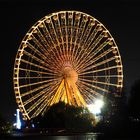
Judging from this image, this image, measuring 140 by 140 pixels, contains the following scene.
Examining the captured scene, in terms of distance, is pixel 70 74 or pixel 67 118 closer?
pixel 70 74

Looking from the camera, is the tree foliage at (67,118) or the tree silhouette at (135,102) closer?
the tree silhouette at (135,102)

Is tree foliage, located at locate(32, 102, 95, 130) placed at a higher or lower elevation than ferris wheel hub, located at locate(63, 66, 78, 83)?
lower

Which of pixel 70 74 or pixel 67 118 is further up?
pixel 70 74

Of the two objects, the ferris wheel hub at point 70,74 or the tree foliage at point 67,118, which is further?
the tree foliage at point 67,118

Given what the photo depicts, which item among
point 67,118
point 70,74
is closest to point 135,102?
point 70,74

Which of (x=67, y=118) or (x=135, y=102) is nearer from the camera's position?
(x=135, y=102)

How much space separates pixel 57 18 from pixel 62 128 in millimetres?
18121

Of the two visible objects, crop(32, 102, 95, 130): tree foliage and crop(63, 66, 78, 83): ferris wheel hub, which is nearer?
crop(63, 66, 78, 83): ferris wheel hub

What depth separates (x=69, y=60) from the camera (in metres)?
59.6

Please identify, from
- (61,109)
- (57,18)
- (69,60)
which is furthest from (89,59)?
(61,109)

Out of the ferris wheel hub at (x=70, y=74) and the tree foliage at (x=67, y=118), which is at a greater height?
the ferris wheel hub at (x=70, y=74)

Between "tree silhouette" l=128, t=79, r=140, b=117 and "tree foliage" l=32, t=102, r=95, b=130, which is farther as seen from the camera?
"tree foliage" l=32, t=102, r=95, b=130

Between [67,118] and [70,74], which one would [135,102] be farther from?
[67,118]

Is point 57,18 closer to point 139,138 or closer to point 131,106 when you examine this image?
point 131,106
